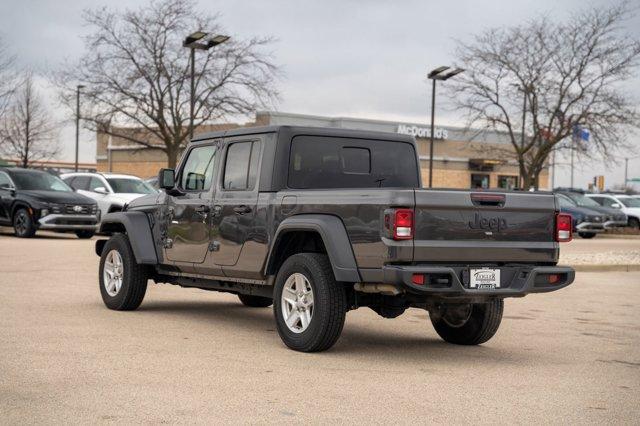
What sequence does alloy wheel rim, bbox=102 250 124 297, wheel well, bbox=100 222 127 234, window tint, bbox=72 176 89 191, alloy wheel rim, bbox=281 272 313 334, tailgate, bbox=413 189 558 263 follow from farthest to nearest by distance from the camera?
window tint, bbox=72 176 89 191 → wheel well, bbox=100 222 127 234 → alloy wheel rim, bbox=102 250 124 297 → alloy wheel rim, bbox=281 272 313 334 → tailgate, bbox=413 189 558 263

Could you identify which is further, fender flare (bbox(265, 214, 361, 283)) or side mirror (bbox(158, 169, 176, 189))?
side mirror (bbox(158, 169, 176, 189))

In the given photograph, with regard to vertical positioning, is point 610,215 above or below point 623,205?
below

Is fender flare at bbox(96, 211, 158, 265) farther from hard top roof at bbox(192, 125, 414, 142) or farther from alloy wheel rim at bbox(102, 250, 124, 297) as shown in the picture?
hard top roof at bbox(192, 125, 414, 142)

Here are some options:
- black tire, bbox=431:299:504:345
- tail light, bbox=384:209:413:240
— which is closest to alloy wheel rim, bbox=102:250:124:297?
black tire, bbox=431:299:504:345

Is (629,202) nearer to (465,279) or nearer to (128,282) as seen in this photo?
(128,282)

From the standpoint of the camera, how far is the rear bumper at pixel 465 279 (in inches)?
297

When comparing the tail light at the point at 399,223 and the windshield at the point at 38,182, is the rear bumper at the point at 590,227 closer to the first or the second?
the windshield at the point at 38,182

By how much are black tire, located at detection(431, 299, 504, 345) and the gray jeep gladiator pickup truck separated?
12 millimetres

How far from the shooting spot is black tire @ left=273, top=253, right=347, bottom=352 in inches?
313

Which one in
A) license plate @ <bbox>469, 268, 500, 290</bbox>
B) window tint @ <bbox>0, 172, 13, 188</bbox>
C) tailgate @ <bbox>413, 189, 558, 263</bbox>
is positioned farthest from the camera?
window tint @ <bbox>0, 172, 13, 188</bbox>

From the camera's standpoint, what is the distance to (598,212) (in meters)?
35.0

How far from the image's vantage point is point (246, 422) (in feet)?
18.5

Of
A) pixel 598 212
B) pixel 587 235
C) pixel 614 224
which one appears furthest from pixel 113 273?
pixel 614 224

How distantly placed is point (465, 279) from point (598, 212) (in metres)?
28.4
